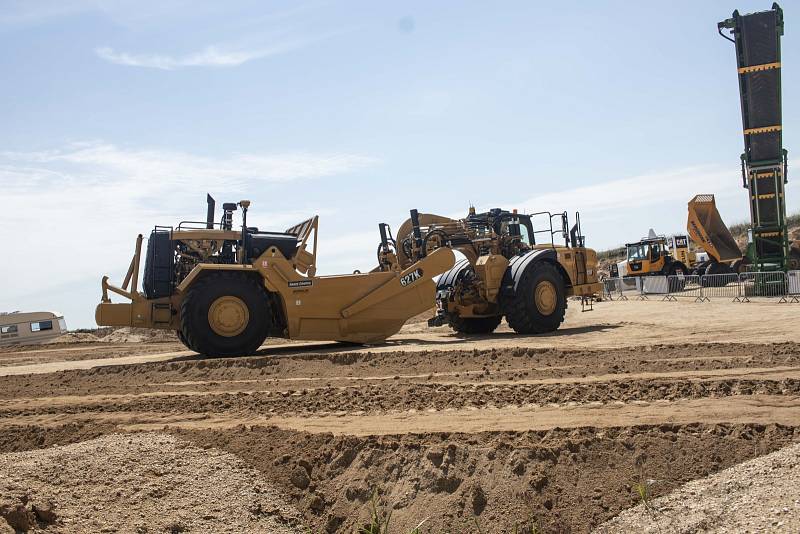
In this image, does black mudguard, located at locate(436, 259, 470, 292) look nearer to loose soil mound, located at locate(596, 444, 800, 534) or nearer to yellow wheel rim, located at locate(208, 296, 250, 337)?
yellow wheel rim, located at locate(208, 296, 250, 337)

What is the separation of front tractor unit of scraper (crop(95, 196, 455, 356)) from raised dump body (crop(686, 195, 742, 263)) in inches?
805

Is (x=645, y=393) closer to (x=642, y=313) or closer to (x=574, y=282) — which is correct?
(x=574, y=282)

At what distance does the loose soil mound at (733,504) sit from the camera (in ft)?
16.7

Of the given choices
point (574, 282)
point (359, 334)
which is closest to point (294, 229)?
point (359, 334)

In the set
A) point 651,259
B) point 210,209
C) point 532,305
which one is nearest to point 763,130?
point 651,259

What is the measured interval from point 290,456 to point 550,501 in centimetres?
242

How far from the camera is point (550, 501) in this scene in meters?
6.15

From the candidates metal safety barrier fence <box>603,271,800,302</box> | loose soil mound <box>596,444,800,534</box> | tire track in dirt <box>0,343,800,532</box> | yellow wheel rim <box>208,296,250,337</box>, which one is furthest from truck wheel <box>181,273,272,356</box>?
metal safety barrier fence <box>603,271,800,302</box>

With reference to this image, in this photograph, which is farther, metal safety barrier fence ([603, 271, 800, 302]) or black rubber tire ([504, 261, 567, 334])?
metal safety barrier fence ([603, 271, 800, 302])

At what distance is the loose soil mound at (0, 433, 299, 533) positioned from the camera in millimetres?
5957

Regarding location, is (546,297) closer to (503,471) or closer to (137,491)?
(503,471)

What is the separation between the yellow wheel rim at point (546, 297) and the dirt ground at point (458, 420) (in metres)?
2.97

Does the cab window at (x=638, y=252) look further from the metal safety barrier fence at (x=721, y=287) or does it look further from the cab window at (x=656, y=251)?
the metal safety barrier fence at (x=721, y=287)

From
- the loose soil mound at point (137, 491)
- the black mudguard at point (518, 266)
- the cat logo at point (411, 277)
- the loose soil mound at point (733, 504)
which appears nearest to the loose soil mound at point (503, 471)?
the loose soil mound at point (733, 504)
